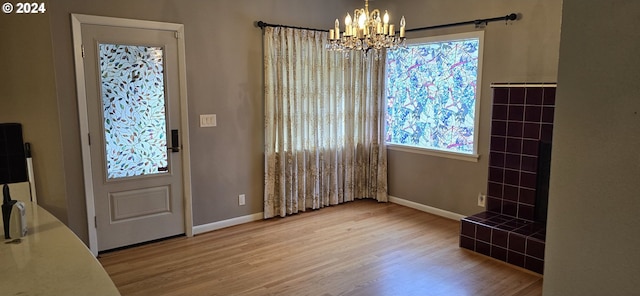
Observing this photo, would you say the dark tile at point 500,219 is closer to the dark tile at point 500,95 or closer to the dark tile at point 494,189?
the dark tile at point 494,189

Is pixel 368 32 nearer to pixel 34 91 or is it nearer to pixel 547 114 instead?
pixel 547 114

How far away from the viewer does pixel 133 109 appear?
395 cm

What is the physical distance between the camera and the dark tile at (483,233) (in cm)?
382

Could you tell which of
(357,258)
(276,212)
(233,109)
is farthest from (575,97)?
(276,212)

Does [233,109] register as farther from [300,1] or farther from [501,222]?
[501,222]

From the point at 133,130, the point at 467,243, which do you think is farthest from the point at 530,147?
the point at 133,130

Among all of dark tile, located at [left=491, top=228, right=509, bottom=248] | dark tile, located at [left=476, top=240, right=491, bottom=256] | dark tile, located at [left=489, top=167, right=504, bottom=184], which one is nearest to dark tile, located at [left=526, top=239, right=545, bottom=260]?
dark tile, located at [left=491, top=228, right=509, bottom=248]

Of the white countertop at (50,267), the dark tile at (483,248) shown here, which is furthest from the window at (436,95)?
the white countertop at (50,267)

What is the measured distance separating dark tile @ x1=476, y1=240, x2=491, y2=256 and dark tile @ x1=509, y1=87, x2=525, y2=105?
1.36 m

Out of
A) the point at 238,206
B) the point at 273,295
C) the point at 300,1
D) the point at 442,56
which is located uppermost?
the point at 300,1

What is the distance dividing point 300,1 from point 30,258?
4054 millimetres

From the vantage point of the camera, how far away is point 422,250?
13.0 feet

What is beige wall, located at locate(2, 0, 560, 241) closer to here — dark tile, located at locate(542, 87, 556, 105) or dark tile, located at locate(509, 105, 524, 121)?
dark tile, located at locate(542, 87, 556, 105)

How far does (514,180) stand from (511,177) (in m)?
0.04
